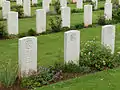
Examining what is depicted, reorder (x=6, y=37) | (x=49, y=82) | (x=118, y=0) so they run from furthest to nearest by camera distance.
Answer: (x=118, y=0), (x=6, y=37), (x=49, y=82)

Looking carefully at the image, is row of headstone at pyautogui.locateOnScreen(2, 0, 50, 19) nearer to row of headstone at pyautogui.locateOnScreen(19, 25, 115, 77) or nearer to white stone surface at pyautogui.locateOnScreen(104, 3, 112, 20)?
white stone surface at pyautogui.locateOnScreen(104, 3, 112, 20)

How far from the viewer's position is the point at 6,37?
516 inches

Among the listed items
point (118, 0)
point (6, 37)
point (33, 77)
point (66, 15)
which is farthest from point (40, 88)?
point (118, 0)

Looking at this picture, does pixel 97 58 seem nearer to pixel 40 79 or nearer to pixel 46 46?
pixel 40 79

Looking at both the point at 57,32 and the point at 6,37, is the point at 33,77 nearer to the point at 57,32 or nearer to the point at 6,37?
the point at 6,37

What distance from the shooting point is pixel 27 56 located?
8.14m

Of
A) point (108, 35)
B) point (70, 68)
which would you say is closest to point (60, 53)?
point (108, 35)

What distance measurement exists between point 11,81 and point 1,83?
0.66 feet

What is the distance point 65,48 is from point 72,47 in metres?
0.18

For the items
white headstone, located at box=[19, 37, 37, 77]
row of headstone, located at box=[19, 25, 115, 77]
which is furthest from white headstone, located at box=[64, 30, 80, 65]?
white headstone, located at box=[19, 37, 37, 77]

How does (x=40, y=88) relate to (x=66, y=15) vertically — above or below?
below

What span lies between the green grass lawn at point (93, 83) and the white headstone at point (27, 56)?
65 cm

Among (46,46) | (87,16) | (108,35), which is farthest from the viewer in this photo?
(87,16)

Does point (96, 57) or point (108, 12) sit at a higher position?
point (108, 12)
